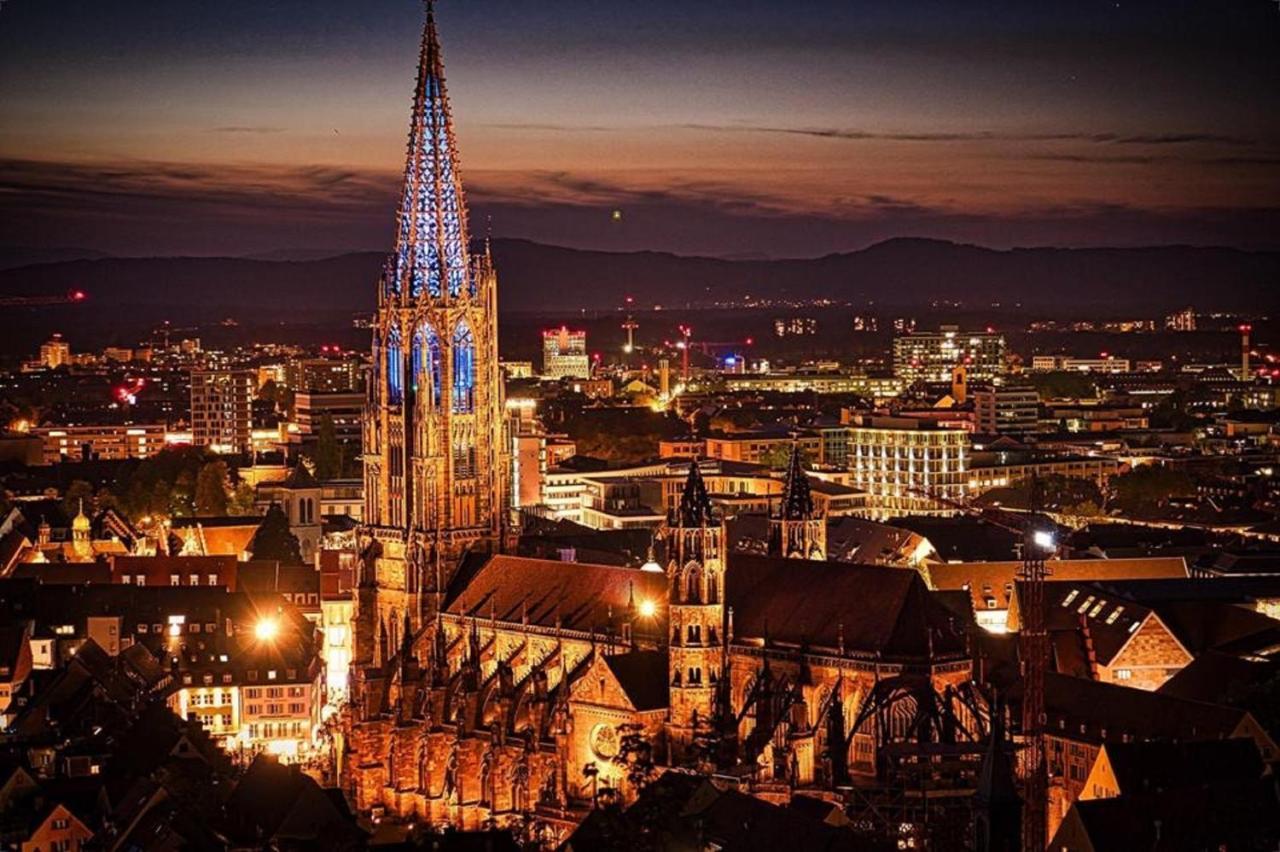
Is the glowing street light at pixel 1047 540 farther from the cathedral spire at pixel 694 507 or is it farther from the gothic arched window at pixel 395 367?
the cathedral spire at pixel 694 507

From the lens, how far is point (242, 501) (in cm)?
18412

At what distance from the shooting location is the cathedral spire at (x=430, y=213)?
99562mm

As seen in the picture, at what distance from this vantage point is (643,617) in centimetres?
8619

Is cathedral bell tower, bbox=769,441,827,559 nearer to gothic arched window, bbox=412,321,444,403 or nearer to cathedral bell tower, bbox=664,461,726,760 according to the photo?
gothic arched window, bbox=412,321,444,403

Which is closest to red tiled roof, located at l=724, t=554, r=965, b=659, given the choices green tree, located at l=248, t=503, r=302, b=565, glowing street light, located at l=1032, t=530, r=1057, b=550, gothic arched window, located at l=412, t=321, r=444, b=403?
gothic arched window, located at l=412, t=321, r=444, b=403

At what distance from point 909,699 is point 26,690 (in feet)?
136

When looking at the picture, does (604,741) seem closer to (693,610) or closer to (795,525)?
(693,610)

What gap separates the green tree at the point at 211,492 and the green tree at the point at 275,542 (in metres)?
22.5

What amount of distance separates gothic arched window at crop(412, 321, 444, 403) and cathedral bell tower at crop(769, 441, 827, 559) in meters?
15.7

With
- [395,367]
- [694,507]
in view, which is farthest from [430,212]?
[694,507]

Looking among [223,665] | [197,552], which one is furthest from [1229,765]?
[197,552]

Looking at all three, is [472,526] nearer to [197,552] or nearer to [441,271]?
[441,271]

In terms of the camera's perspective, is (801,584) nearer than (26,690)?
Yes

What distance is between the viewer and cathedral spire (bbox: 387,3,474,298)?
3920 inches
